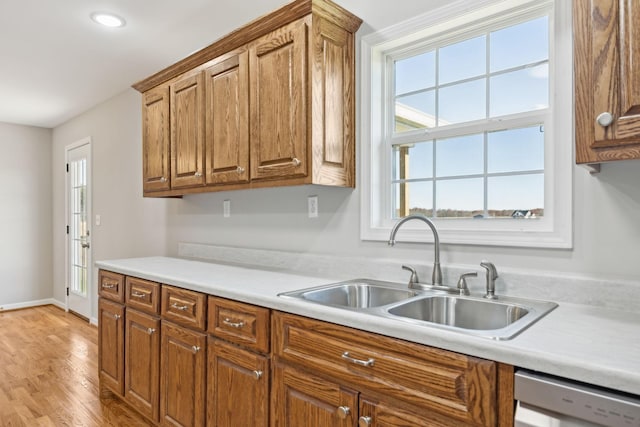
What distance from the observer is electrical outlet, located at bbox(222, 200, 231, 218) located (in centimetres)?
289

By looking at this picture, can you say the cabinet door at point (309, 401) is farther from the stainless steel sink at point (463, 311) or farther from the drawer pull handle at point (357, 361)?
the stainless steel sink at point (463, 311)

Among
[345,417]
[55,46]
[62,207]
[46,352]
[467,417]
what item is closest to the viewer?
[467,417]

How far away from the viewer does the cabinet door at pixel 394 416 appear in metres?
1.13

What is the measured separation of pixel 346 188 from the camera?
216 centimetres

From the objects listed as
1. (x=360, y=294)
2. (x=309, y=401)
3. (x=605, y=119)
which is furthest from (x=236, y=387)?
(x=605, y=119)

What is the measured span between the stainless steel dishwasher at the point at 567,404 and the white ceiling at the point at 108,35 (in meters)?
1.58

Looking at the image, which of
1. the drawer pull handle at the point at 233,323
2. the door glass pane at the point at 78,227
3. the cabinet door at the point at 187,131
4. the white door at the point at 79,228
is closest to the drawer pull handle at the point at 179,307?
the drawer pull handle at the point at 233,323

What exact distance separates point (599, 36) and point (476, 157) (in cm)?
79

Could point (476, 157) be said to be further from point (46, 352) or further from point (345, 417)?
point (46, 352)

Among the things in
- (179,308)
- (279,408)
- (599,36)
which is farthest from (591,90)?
(179,308)

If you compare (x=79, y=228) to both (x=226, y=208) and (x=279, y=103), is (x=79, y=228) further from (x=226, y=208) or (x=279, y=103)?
(x=279, y=103)

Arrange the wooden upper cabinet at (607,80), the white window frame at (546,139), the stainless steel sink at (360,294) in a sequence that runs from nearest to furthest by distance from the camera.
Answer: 1. the wooden upper cabinet at (607,80)
2. the white window frame at (546,139)
3. the stainless steel sink at (360,294)

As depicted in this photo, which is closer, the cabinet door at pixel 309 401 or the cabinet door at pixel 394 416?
the cabinet door at pixel 394 416

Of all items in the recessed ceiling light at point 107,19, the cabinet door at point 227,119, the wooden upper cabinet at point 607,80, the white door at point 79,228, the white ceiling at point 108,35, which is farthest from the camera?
the white door at point 79,228
